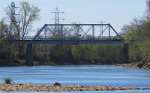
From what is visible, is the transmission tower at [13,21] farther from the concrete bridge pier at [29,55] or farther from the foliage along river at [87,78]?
the foliage along river at [87,78]

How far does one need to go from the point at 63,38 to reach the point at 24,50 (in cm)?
A: 1137

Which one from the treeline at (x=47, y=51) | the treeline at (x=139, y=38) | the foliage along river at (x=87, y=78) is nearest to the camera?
the foliage along river at (x=87, y=78)

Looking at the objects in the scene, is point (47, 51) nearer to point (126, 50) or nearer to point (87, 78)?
point (126, 50)

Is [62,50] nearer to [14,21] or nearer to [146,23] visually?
[14,21]

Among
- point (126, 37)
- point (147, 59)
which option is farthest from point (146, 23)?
point (126, 37)

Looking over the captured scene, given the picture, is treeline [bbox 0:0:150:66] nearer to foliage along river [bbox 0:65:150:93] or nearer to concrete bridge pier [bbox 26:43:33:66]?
concrete bridge pier [bbox 26:43:33:66]

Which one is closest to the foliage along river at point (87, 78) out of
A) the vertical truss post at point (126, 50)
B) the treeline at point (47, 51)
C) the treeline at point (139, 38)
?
the treeline at point (139, 38)

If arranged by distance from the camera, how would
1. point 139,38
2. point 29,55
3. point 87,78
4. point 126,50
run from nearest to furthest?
point 87,78
point 139,38
point 29,55
point 126,50

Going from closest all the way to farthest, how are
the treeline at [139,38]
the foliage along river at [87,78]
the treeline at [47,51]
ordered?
the foliage along river at [87,78] < the treeline at [139,38] < the treeline at [47,51]

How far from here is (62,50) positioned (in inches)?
7485

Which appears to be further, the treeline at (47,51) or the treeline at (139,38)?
the treeline at (47,51)

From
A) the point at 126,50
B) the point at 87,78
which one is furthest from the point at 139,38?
the point at 87,78

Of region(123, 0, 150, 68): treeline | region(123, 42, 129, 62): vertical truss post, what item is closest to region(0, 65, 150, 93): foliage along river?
region(123, 0, 150, 68): treeline

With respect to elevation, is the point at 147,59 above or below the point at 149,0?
below
